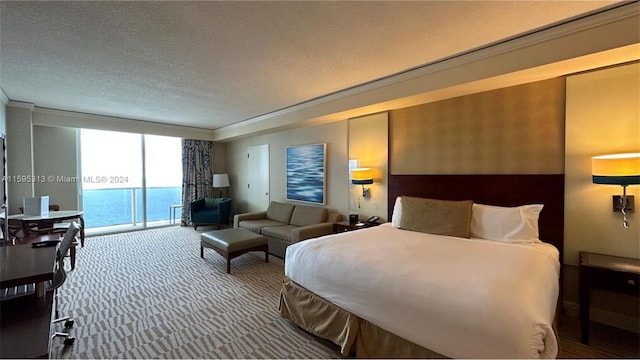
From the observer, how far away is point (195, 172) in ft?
23.7

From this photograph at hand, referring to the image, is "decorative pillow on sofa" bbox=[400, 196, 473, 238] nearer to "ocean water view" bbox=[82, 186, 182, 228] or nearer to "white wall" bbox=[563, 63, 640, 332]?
"white wall" bbox=[563, 63, 640, 332]

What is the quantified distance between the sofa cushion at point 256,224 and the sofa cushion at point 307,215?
36 centimetres

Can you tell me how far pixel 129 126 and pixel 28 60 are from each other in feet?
10.8

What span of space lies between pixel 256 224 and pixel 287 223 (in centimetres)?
Answer: 58

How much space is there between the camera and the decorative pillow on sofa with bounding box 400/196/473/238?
2832mm

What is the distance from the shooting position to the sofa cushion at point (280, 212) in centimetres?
Answer: 525

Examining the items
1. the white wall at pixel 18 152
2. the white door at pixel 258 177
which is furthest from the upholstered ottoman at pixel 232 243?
the white wall at pixel 18 152

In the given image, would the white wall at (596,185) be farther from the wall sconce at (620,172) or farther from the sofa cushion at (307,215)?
the sofa cushion at (307,215)

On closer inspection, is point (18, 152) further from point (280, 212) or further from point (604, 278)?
point (604, 278)

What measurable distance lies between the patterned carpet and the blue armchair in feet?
6.15

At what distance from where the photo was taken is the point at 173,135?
6.55 meters

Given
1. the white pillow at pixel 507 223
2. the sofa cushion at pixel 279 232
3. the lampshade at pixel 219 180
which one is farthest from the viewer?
the lampshade at pixel 219 180

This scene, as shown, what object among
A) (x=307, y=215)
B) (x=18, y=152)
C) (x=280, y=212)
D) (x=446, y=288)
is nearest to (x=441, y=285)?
(x=446, y=288)

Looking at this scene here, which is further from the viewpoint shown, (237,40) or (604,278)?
(237,40)
